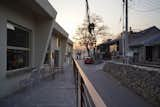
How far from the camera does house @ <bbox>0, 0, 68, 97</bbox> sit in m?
5.80

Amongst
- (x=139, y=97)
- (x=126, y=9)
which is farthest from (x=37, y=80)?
(x=126, y=9)

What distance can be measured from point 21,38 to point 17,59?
3.15 feet

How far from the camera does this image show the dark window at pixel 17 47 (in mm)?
6418

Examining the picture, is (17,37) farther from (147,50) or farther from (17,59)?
(147,50)

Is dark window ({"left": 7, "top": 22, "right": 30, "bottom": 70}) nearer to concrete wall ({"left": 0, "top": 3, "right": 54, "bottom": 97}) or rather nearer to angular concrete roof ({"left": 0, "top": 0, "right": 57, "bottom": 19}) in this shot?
concrete wall ({"left": 0, "top": 3, "right": 54, "bottom": 97})

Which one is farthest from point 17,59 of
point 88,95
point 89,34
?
point 89,34

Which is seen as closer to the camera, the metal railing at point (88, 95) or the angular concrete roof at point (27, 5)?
the metal railing at point (88, 95)

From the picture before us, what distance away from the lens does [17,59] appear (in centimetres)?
725

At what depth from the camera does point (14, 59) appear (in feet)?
22.8

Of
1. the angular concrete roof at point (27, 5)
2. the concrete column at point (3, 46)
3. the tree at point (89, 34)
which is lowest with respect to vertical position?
the concrete column at point (3, 46)

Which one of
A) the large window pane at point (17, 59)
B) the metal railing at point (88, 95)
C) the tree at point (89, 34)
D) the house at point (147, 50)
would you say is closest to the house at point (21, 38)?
the large window pane at point (17, 59)

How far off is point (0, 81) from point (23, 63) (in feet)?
7.89

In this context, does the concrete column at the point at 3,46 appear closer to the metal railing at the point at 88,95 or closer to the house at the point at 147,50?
the metal railing at the point at 88,95

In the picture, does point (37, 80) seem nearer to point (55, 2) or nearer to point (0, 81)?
point (0, 81)
